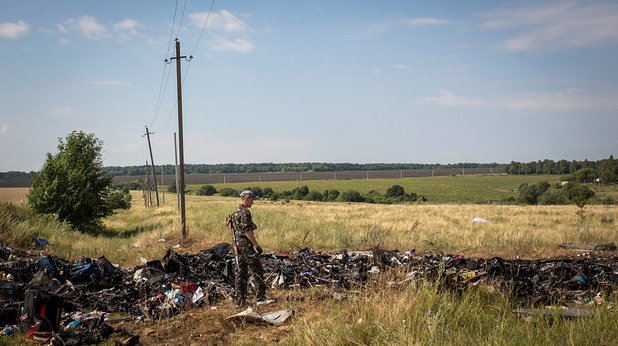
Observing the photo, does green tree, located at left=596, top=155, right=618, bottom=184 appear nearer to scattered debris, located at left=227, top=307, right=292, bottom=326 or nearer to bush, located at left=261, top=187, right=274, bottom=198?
bush, located at left=261, top=187, right=274, bottom=198

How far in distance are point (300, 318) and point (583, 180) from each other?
103m

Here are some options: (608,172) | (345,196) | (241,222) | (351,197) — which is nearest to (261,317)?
(241,222)

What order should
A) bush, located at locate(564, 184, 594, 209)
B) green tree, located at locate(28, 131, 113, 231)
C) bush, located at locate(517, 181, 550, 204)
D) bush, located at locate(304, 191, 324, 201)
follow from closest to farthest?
1. green tree, located at locate(28, 131, 113, 231)
2. bush, located at locate(564, 184, 594, 209)
3. bush, located at locate(517, 181, 550, 204)
4. bush, located at locate(304, 191, 324, 201)

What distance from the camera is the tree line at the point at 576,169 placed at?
87.6 m

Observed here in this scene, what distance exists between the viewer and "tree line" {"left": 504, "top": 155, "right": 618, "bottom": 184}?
287 ft

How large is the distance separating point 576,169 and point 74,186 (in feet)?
421

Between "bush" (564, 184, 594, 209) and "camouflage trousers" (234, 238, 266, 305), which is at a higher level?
"camouflage trousers" (234, 238, 266, 305)

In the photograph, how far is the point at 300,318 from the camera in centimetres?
727

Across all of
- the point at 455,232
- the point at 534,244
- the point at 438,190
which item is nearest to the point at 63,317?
the point at 534,244

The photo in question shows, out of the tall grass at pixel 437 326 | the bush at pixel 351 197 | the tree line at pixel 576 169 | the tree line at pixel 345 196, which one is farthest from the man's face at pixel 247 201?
the tree line at pixel 576 169

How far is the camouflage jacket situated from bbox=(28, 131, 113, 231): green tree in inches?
808

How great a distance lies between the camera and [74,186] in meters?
27.9

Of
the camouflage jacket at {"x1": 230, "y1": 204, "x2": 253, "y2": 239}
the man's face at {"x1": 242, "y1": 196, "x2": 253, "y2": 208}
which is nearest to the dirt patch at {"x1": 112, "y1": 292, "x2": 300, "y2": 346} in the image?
the camouflage jacket at {"x1": 230, "y1": 204, "x2": 253, "y2": 239}

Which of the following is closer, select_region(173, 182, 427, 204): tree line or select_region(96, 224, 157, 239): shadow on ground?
select_region(96, 224, 157, 239): shadow on ground
